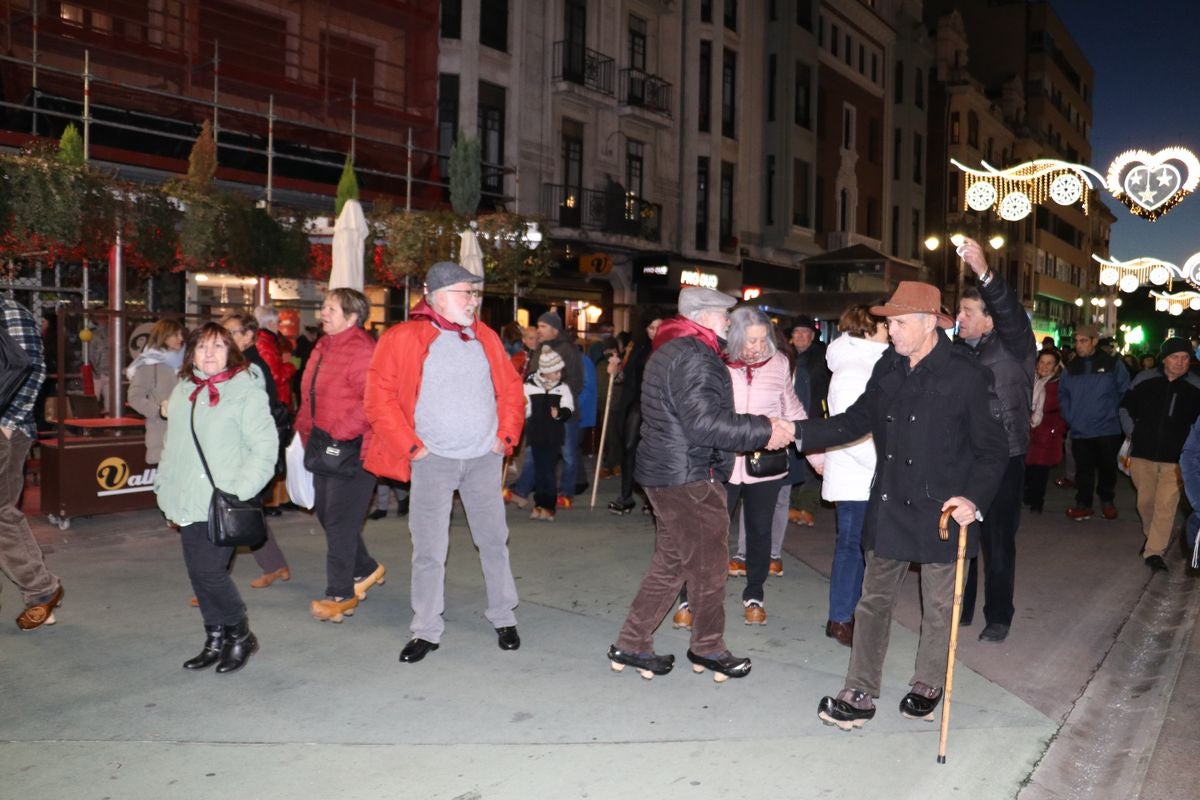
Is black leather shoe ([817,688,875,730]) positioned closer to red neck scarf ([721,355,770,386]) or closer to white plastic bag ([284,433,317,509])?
red neck scarf ([721,355,770,386])

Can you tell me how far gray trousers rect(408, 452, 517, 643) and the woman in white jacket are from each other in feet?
6.15

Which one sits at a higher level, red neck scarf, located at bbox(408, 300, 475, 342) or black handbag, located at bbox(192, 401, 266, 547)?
red neck scarf, located at bbox(408, 300, 475, 342)

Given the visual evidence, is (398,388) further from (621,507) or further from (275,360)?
(621,507)

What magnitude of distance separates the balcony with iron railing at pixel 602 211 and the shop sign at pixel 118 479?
612 inches

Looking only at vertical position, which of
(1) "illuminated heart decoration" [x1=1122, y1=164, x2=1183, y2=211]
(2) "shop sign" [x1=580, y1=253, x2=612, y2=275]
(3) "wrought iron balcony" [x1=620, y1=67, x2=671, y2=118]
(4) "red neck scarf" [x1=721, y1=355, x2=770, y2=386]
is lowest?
(4) "red neck scarf" [x1=721, y1=355, x2=770, y2=386]

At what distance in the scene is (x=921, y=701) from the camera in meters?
4.76

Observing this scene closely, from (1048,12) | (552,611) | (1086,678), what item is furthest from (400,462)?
(1048,12)

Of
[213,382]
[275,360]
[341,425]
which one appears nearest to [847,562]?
[341,425]

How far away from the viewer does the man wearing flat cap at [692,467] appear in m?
4.96

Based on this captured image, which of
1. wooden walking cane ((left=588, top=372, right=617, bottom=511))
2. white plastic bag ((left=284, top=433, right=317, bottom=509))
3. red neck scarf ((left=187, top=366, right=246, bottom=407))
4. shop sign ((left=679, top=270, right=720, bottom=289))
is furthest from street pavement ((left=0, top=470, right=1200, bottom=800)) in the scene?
shop sign ((left=679, top=270, right=720, bottom=289))

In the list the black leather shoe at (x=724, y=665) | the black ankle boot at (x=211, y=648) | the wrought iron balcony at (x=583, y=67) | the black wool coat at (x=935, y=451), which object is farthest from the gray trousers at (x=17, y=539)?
the wrought iron balcony at (x=583, y=67)

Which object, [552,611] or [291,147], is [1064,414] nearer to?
[552,611]

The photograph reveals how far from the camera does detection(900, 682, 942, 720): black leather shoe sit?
187 inches

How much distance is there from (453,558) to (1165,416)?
6044 mm
